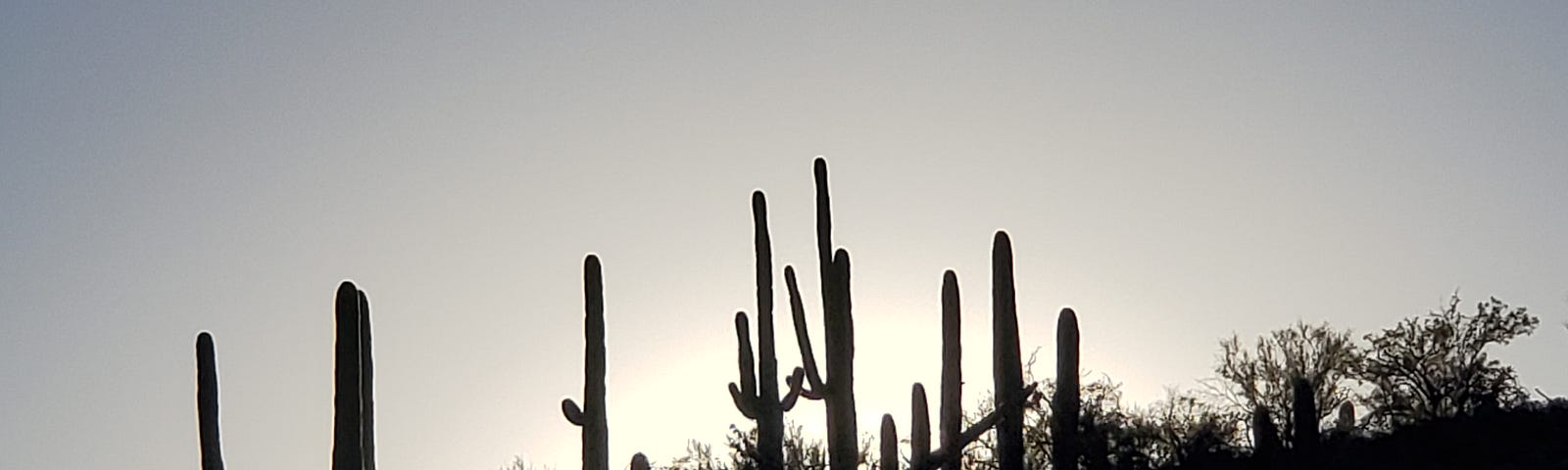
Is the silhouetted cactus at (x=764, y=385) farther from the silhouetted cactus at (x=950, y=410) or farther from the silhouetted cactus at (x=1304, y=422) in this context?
the silhouetted cactus at (x=1304, y=422)

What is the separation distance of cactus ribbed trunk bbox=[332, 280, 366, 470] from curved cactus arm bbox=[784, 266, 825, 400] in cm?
501

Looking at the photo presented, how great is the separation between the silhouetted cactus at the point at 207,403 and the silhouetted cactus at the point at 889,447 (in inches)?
287

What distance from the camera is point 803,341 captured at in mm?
24031

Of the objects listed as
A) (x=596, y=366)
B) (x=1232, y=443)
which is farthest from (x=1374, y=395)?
(x=596, y=366)

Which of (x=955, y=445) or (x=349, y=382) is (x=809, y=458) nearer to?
(x=955, y=445)

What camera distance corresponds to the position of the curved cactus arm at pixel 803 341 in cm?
2362

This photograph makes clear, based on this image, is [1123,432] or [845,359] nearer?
[845,359]

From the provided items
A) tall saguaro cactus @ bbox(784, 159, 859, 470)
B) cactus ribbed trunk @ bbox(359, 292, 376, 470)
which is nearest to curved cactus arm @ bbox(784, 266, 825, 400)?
tall saguaro cactus @ bbox(784, 159, 859, 470)

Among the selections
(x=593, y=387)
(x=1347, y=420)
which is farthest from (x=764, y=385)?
(x=1347, y=420)

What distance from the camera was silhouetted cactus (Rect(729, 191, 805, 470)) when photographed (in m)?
24.0

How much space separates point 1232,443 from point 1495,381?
323 inches

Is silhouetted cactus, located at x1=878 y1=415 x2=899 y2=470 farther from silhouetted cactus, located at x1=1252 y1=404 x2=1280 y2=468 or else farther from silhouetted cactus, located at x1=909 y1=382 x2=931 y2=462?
silhouetted cactus, located at x1=1252 y1=404 x2=1280 y2=468

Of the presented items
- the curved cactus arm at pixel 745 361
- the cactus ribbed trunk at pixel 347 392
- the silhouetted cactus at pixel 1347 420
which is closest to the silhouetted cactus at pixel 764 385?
the curved cactus arm at pixel 745 361

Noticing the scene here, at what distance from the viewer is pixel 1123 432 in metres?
25.3
